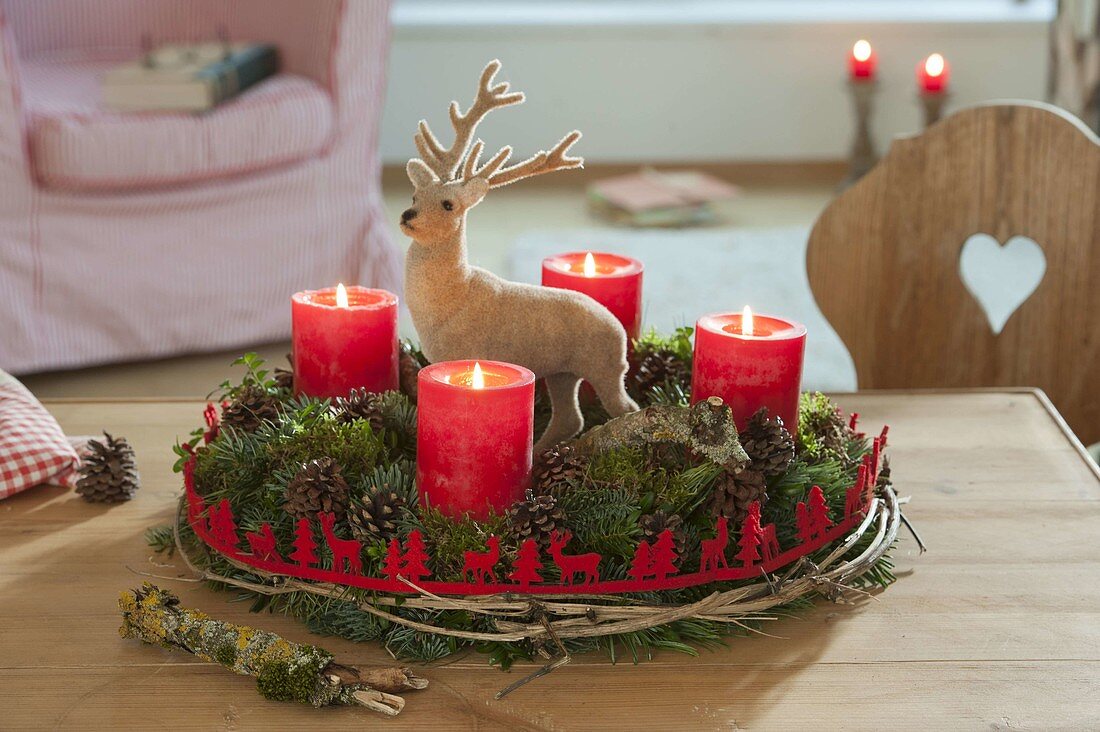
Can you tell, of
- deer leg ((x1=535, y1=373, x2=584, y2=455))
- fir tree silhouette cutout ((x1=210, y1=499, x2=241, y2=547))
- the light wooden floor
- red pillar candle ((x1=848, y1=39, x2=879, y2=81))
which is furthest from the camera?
red pillar candle ((x1=848, y1=39, x2=879, y2=81))

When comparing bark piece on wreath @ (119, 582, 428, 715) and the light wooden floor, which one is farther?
the light wooden floor

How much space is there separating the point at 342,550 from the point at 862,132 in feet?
9.94

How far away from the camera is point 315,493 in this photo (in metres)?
0.75

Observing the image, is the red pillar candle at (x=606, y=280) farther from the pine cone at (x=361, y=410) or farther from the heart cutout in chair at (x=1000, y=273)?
the heart cutout in chair at (x=1000, y=273)

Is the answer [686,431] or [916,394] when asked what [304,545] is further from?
[916,394]

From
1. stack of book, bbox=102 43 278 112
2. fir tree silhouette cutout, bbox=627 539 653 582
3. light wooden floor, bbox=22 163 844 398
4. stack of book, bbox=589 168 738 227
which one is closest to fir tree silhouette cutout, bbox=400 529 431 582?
fir tree silhouette cutout, bbox=627 539 653 582

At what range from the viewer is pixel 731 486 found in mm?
760

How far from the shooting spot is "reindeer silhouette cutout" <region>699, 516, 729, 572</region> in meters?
0.74

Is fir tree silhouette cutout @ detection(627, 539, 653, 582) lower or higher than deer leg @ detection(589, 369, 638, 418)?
lower

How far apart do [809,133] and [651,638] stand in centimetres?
316

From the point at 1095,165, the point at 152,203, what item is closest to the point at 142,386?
the point at 152,203

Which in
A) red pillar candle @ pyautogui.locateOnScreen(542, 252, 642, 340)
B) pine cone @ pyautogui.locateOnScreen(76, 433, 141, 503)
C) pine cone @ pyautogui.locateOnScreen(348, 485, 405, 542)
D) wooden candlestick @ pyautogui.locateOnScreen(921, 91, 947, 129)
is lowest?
pine cone @ pyautogui.locateOnScreen(76, 433, 141, 503)

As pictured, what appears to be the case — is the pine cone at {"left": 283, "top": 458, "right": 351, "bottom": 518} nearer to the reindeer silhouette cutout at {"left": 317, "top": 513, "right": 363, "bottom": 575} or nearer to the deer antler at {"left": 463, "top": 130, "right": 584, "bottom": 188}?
the reindeer silhouette cutout at {"left": 317, "top": 513, "right": 363, "bottom": 575}

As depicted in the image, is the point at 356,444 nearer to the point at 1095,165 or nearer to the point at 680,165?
the point at 1095,165
